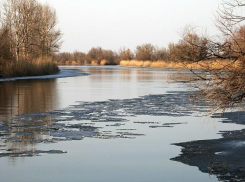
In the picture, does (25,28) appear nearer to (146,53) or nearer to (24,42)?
(24,42)

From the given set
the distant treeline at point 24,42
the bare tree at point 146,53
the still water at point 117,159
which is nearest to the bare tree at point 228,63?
the still water at point 117,159

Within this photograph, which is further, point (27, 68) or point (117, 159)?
point (27, 68)

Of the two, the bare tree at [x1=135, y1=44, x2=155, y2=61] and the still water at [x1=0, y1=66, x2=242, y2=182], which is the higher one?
the bare tree at [x1=135, y1=44, x2=155, y2=61]

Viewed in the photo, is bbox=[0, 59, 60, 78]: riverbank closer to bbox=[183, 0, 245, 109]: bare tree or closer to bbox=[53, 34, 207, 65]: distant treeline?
bbox=[53, 34, 207, 65]: distant treeline

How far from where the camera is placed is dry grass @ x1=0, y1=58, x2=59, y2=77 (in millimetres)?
44406

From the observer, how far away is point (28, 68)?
49.1 metres

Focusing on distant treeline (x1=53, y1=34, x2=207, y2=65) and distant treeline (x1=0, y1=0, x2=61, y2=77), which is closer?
distant treeline (x1=0, y1=0, x2=61, y2=77)

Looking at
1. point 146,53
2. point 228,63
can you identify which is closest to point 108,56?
point 146,53

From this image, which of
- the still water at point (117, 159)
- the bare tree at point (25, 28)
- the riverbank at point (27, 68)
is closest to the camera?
the still water at point (117, 159)

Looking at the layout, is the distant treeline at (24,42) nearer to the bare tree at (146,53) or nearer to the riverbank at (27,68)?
the riverbank at (27,68)

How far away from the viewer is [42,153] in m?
9.38

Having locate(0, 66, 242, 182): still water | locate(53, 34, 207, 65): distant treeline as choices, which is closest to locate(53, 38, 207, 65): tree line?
locate(53, 34, 207, 65): distant treeline

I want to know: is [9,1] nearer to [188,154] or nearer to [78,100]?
[78,100]

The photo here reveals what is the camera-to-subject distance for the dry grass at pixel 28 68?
44406 mm
